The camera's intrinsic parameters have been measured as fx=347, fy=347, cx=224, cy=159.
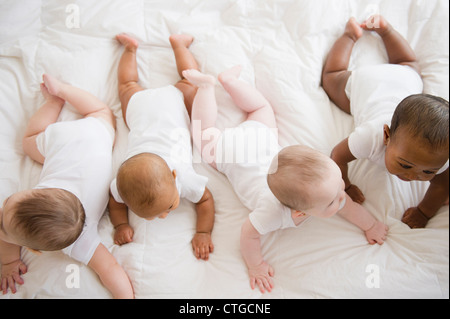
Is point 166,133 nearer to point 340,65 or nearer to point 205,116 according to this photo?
point 205,116

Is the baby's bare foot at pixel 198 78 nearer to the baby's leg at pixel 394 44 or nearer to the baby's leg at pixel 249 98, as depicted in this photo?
the baby's leg at pixel 249 98

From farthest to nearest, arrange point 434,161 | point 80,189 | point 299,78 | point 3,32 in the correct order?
point 3,32
point 299,78
point 80,189
point 434,161

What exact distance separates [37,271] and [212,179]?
0.54 meters

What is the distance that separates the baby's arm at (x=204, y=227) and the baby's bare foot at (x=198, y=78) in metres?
0.33

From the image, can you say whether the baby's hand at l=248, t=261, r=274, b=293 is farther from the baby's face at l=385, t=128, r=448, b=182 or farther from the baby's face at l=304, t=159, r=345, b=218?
the baby's face at l=385, t=128, r=448, b=182

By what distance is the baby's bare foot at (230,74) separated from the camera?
3.51 feet

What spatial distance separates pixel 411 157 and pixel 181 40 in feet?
2.59

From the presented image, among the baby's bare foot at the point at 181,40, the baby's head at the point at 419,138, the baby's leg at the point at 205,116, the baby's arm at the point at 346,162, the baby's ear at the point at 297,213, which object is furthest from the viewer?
the baby's bare foot at the point at 181,40

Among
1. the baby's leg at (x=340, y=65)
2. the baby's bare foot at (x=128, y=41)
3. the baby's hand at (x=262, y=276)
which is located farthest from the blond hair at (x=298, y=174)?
the baby's bare foot at (x=128, y=41)

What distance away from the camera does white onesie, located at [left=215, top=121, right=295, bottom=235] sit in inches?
36.5

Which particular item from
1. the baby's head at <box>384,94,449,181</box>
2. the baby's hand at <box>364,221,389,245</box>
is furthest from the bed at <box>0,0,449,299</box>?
the baby's head at <box>384,94,449,181</box>

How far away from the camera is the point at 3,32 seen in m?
1.19
